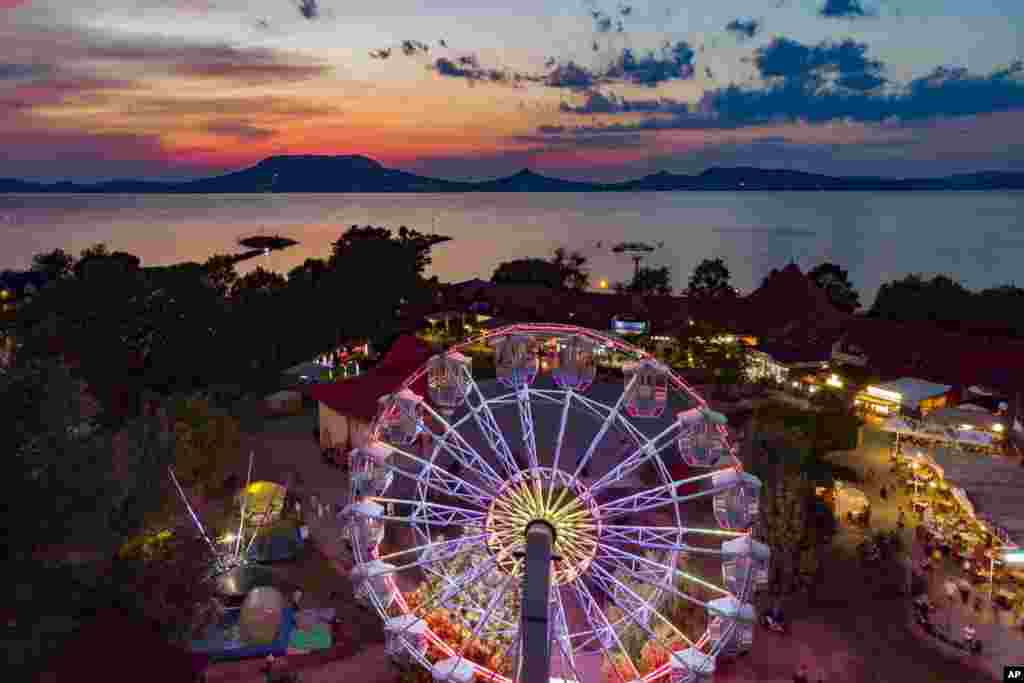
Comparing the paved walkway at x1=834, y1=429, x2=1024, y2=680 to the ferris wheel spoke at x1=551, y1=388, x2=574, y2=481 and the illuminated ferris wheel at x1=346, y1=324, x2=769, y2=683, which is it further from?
the ferris wheel spoke at x1=551, y1=388, x2=574, y2=481

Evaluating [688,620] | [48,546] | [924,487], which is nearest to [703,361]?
[924,487]

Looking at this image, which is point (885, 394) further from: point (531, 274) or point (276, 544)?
point (531, 274)

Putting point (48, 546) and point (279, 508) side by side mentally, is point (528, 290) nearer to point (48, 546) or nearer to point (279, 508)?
point (279, 508)

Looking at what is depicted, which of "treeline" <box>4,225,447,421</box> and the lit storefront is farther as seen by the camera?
the lit storefront

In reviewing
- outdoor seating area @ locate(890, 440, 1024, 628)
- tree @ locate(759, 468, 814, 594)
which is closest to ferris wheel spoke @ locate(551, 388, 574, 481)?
tree @ locate(759, 468, 814, 594)

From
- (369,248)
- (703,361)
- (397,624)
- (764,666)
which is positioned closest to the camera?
(397,624)
